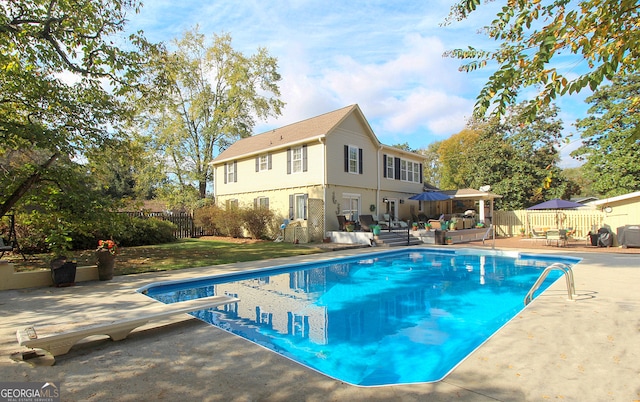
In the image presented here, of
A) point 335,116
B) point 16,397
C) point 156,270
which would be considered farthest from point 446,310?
point 335,116

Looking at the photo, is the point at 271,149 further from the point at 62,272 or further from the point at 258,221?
the point at 62,272

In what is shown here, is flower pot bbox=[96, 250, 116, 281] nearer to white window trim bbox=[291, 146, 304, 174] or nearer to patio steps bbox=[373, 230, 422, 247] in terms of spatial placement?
patio steps bbox=[373, 230, 422, 247]

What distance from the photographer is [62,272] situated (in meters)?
7.55

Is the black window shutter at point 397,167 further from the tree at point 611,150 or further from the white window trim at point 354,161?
the tree at point 611,150

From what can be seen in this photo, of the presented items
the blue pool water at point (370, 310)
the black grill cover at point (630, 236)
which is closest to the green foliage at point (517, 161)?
the black grill cover at point (630, 236)

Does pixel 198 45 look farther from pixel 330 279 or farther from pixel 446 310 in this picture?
pixel 446 310

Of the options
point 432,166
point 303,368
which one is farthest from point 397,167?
point 432,166

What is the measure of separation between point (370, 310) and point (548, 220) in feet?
62.6

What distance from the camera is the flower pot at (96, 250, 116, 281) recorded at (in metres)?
8.16

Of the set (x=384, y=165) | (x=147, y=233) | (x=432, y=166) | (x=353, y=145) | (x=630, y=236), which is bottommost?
(x=630, y=236)

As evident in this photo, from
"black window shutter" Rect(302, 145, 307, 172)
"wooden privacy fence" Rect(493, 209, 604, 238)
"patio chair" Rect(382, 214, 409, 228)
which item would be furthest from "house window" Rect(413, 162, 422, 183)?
"black window shutter" Rect(302, 145, 307, 172)

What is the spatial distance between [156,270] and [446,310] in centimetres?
778

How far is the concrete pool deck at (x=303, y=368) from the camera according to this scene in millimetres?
2998

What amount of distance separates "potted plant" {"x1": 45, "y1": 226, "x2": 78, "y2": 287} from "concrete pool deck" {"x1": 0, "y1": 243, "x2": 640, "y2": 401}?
1.89 m
